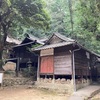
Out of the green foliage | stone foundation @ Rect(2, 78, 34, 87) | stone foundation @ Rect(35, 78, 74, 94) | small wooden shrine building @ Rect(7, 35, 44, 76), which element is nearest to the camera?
the green foliage

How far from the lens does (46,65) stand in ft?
55.0

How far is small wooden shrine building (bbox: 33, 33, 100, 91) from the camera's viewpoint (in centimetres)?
1470

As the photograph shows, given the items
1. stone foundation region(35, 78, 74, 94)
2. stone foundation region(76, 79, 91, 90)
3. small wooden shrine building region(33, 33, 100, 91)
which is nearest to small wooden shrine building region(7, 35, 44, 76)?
small wooden shrine building region(33, 33, 100, 91)

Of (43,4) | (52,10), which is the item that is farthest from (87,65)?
(52,10)

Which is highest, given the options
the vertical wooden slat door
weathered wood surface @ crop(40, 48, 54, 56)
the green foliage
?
the green foliage

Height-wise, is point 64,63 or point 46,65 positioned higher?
point 64,63

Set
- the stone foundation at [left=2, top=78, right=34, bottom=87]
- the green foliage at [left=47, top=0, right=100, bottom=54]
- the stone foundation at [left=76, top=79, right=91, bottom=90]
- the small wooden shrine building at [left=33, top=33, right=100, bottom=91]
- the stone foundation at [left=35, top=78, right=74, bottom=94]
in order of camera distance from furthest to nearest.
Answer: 1. the stone foundation at [left=2, top=78, right=34, bottom=87]
2. the stone foundation at [left=76, top=79, right=91, bottom=90]
3. the small wooden shrine building at [left=33, top=33, right=100, bottom=91]
4. the stone foundation at [left=35, top=78, right=74, bottom=94]
5. the green foliage at [left=47, top=0, right=100, bottom=54]

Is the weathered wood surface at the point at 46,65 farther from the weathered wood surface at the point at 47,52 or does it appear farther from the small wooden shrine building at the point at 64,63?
the weathered wood surface at the point at 47,52

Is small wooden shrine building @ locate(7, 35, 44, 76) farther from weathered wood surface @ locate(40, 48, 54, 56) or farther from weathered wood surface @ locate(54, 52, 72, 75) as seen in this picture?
weathered wood surface @ locate(54, 52, 72, 75)

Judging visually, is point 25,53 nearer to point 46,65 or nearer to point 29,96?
point 46,65

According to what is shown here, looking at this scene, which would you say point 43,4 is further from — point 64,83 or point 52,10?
point 52,10

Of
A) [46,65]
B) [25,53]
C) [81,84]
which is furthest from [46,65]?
[25,53]

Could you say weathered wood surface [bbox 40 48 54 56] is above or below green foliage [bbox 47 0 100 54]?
below

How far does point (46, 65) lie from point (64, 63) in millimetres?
2339
